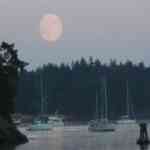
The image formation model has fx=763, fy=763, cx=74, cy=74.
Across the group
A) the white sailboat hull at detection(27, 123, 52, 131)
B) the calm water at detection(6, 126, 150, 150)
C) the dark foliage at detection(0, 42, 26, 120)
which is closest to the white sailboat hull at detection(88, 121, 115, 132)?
the white sailboat hull at detection(27, 123, 52, 131)

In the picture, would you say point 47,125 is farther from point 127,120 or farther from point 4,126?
point 4,126

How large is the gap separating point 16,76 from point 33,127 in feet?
191

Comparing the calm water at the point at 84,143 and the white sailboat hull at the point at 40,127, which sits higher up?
the white sailboat hull at the point at 40,127

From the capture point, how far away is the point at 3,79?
4043 inches

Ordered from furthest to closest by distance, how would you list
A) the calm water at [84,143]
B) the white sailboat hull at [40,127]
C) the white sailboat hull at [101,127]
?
the white sailboat hull at [40,127] < the white sailboat hull at [101,127] < the calm water at [84,143]

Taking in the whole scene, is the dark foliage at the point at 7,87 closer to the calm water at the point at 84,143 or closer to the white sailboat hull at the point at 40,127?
the calm water at the point at 84,143

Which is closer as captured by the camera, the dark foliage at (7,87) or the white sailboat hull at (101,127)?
the dark foliage at (7,87)

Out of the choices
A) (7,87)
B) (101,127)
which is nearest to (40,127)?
Result: (101,127)

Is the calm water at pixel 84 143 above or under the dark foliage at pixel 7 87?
under

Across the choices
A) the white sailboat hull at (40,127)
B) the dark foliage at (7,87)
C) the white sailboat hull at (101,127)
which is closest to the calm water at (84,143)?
the dark foliage at (7,87)

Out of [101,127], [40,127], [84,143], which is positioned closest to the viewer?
[84,143]

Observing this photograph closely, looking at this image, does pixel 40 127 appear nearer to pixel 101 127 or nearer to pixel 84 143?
pixel 101 127

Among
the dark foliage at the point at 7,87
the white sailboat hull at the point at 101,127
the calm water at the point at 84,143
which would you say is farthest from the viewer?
the white sailboat hull at the point at 101,127

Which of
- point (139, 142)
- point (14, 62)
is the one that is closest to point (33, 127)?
point (14, 62)
